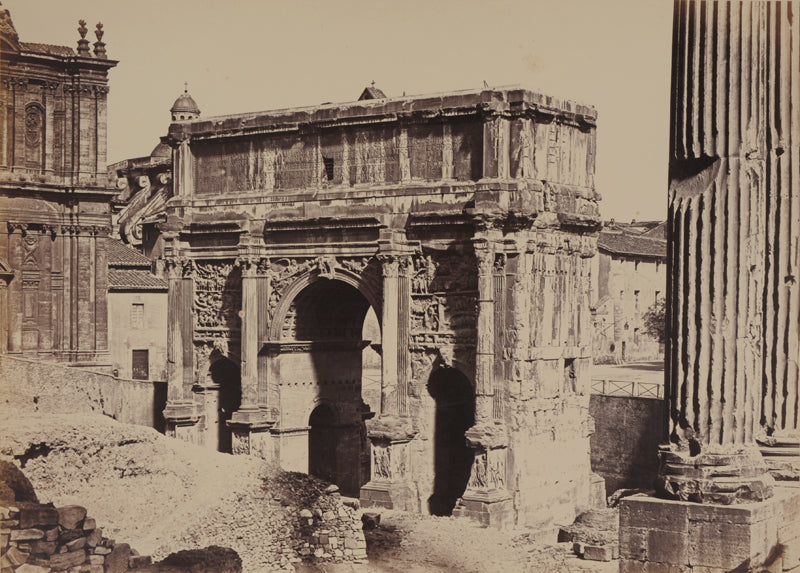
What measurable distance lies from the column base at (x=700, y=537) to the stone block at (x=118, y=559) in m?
9.86

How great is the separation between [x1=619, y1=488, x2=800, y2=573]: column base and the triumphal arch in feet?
53.5

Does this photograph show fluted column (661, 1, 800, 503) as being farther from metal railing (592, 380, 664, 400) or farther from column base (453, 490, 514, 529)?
metal railing (592, 380, 664, 400)

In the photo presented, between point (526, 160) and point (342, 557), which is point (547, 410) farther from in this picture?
point (342, 557)

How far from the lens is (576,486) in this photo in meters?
30.8

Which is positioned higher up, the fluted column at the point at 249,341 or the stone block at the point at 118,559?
the fluted column at the point at 249,341

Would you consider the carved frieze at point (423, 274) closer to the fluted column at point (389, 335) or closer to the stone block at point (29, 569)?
the fluted column at point (389, 335)

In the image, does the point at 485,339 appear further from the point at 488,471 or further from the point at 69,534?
the point at 69,534

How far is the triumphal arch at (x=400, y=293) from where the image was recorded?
28500mm

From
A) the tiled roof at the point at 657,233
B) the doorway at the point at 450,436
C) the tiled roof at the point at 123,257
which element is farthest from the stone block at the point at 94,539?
the tiled roof at the point at 657,233

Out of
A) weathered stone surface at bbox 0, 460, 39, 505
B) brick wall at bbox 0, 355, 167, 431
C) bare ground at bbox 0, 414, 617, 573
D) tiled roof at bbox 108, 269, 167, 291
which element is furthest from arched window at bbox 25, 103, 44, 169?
weathered stone surface at bbox 0, 460, 39, 505

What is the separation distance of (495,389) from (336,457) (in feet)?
23.1

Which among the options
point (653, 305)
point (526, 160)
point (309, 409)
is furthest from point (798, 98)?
point (653, 305)

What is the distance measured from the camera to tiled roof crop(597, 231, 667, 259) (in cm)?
5475

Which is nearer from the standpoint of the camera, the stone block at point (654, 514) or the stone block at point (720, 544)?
the stone block at point (720, 544)
